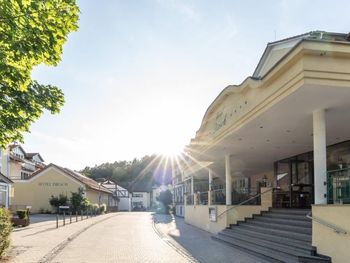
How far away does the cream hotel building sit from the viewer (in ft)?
33.1

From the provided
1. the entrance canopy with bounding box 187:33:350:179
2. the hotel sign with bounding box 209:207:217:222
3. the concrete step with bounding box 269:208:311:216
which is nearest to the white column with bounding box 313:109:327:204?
the entrance canopy with bounding box 187:33:350:179

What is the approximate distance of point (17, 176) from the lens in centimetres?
5456

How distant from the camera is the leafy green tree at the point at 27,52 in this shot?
7691 mm

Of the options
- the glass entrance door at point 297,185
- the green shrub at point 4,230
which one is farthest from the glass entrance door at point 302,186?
the green shrub at point 4,230

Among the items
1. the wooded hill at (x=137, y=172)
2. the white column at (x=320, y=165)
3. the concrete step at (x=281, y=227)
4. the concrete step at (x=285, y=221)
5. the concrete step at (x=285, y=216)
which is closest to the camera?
the white column at (x=320, y=165)

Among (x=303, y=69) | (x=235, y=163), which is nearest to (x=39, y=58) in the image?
(x=303, y=69)

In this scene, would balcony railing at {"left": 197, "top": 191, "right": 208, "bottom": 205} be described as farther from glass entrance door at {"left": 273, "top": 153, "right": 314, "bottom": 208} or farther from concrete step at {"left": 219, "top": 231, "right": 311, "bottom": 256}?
concrete step at {"left": 219, "top": 231, "right": 311, "bottom": 256}

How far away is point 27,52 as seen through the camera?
8.15 meters

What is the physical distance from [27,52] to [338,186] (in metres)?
7.73

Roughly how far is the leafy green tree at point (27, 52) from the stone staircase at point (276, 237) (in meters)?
7.14

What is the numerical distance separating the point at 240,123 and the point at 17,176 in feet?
149

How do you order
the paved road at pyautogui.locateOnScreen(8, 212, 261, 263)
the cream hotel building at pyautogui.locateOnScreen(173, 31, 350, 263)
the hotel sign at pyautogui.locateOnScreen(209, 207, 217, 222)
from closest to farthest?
1. the cream hotel building at pyautogui.locateOnScreen(173, 31, 350, 263)
2. the paved road at pyautogui.locateOnScreen(8, 212, 261, 263)
3. the hotel sign at pyautogui.locateOnScreen(209, 207, 217, 222)

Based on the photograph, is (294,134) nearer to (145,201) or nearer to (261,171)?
(261,171)

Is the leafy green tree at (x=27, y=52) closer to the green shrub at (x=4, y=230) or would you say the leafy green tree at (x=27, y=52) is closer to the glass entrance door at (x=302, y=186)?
the green shrub at (x=4, y=230)
